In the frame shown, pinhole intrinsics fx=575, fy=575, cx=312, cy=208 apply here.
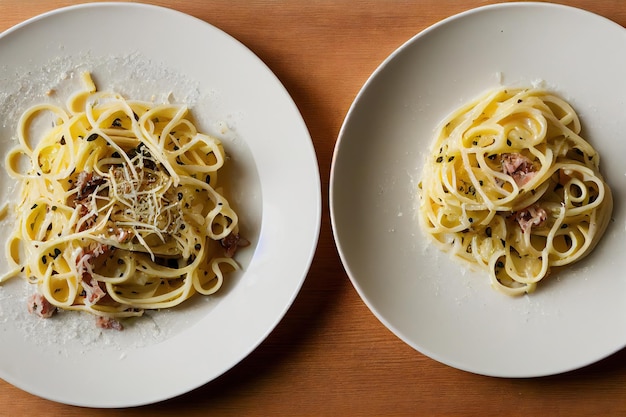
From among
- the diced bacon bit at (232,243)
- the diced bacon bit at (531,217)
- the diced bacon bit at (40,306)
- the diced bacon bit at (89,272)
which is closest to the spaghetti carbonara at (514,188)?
the diced bacon bit at (531,217)

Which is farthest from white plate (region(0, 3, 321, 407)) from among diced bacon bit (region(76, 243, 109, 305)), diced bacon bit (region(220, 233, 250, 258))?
diced bacon bit (region(76, 243, 109, 305))

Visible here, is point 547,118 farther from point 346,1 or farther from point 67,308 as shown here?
point 67,308

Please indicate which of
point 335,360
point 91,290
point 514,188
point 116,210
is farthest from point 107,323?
point 514,188

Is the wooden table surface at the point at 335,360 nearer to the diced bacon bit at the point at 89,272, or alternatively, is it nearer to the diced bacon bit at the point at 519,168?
the diced bacon bit at the point at 89,272

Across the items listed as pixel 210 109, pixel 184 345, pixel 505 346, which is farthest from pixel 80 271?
pixel 505 346

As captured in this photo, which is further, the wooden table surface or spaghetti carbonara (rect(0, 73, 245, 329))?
the wooden table surface

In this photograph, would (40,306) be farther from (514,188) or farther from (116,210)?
(514,188)

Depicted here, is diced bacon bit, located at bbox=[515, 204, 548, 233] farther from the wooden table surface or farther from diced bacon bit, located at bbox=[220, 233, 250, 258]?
diced bacon bit, located at bbox=[220, 233, 250, 258]
